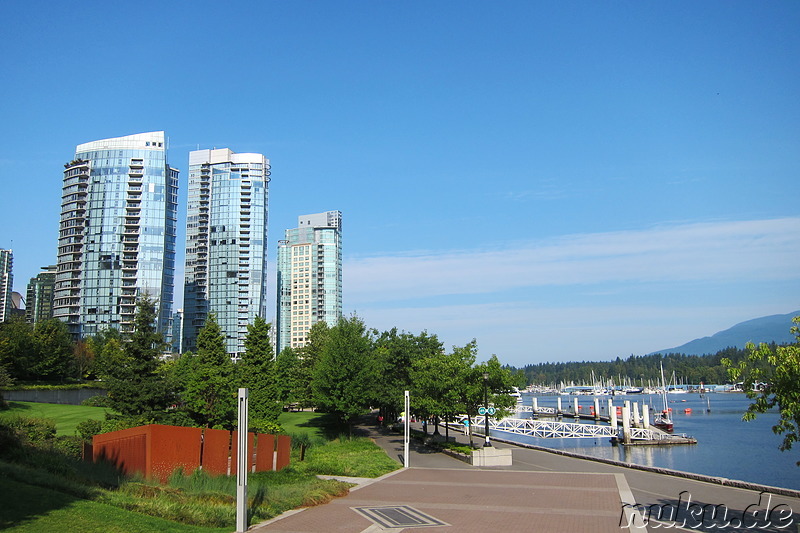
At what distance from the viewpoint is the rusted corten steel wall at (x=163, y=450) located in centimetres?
1942

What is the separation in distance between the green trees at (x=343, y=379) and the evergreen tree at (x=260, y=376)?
134 inches

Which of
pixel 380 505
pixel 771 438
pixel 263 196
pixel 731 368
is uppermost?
pixel 263 196

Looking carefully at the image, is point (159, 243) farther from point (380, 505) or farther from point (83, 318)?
point (380, 505)

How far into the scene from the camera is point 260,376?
136 feet

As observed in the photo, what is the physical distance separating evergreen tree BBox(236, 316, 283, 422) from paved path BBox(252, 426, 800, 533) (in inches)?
608

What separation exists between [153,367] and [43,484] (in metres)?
21.0

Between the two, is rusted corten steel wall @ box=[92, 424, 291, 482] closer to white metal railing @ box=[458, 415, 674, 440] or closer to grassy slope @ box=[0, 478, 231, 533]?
grassy slope @ box=[0, 478, 231, 533]

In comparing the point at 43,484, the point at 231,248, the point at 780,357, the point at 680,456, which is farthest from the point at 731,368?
the point at 231,248

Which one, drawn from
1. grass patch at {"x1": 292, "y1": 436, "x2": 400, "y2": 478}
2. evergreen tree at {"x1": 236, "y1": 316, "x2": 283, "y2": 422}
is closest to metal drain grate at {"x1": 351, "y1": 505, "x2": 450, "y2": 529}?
grass patch at {"x1": 292, "y1": 436, "x2": 400, "y2": 478}

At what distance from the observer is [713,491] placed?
68.8ft

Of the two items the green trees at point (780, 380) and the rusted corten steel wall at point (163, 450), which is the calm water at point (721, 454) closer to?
the green trees at point (780, 380)

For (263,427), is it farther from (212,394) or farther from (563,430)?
(563,430)

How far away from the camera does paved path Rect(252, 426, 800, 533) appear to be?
15.5 meters

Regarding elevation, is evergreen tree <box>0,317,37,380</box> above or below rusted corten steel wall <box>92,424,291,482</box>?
above
